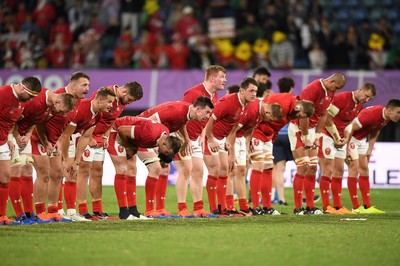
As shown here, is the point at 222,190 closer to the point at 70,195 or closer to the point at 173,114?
the point at 173,114

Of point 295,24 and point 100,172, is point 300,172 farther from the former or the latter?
point 295,24

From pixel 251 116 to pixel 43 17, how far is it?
13.8m

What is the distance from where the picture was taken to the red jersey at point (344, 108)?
16328 millimetres

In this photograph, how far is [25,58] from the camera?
25.0m

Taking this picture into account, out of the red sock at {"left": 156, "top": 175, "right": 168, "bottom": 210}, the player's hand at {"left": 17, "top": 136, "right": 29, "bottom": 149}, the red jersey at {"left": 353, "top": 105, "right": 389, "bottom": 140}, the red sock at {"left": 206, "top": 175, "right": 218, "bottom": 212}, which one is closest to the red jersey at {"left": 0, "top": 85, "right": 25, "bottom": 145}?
the player's hand at {"left": 17, "top": 136, "right": 29, "bottom": 149}

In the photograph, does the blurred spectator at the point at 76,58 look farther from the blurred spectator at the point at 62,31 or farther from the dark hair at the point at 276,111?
the dark hair at the point at 276,111

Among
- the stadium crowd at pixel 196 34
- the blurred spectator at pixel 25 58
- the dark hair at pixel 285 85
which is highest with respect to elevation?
the stadium crowd at pixel 196 34

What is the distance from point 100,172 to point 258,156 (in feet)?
9.64

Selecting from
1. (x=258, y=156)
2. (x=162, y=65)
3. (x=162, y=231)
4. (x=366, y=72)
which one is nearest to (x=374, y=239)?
(x=162, y=231)

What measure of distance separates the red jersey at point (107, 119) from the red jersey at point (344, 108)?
416cm

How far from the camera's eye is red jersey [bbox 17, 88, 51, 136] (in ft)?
42.3

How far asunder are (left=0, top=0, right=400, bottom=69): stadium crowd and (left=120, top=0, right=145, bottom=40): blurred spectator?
0.10 ft

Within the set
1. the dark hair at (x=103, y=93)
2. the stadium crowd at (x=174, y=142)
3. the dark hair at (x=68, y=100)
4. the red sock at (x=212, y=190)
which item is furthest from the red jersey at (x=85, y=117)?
the red sock at (x=212, y=190)

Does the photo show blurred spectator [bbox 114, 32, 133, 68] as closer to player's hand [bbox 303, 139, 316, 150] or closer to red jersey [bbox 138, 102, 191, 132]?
player's hand [bbox 303, 139, 316, 150]
